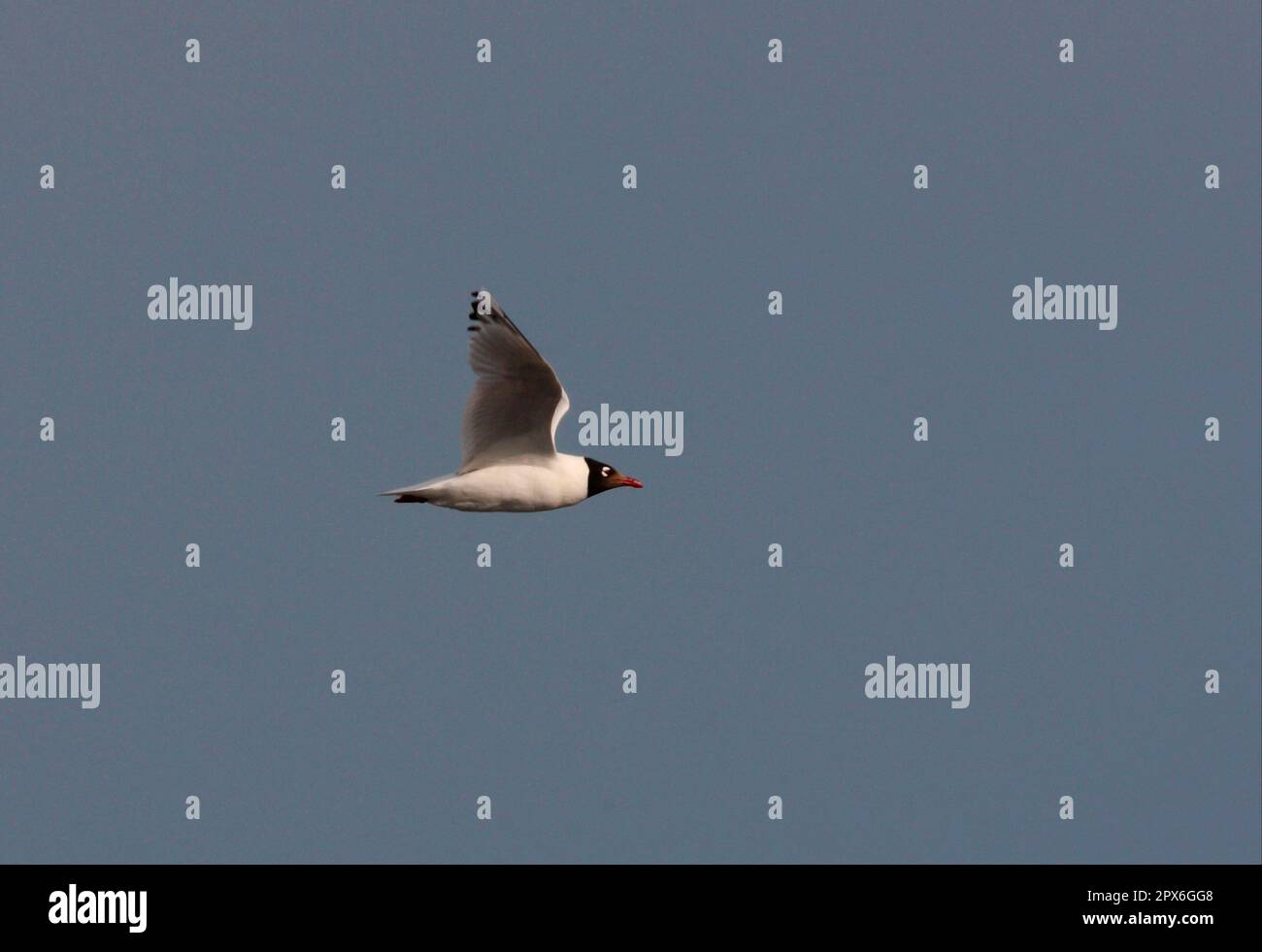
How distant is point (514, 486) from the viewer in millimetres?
20547

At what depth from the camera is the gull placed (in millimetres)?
19734

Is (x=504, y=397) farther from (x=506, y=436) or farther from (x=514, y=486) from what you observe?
(x=514, y=486)

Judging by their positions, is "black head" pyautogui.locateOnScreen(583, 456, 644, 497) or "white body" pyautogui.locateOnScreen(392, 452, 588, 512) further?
"black head" pyautogui.locateOnScreen(583, 456, 644, 497)

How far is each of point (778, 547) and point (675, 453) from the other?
113 inches

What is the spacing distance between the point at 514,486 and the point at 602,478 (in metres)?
1.34

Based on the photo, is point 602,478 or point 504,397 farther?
Answer: point 602,478

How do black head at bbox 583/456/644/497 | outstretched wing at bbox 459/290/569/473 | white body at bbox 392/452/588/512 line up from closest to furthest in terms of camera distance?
outstretched wing at bbox 459/290/569/473
white body at bbox 392/452/588/512
black head at bbox 583/456/644/497

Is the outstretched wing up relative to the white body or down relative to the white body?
up

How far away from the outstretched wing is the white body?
0.45ft

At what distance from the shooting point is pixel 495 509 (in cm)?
2072

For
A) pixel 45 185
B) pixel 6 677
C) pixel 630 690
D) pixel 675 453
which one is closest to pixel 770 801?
pixel 630 690

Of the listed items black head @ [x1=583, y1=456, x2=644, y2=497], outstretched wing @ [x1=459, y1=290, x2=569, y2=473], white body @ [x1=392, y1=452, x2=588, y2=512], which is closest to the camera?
outstretched wing @ [x1=459, y1=290, x2=569, y2=473]

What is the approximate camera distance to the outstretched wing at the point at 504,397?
64.5 ft

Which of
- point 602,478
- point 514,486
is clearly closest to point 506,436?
point 514,486
